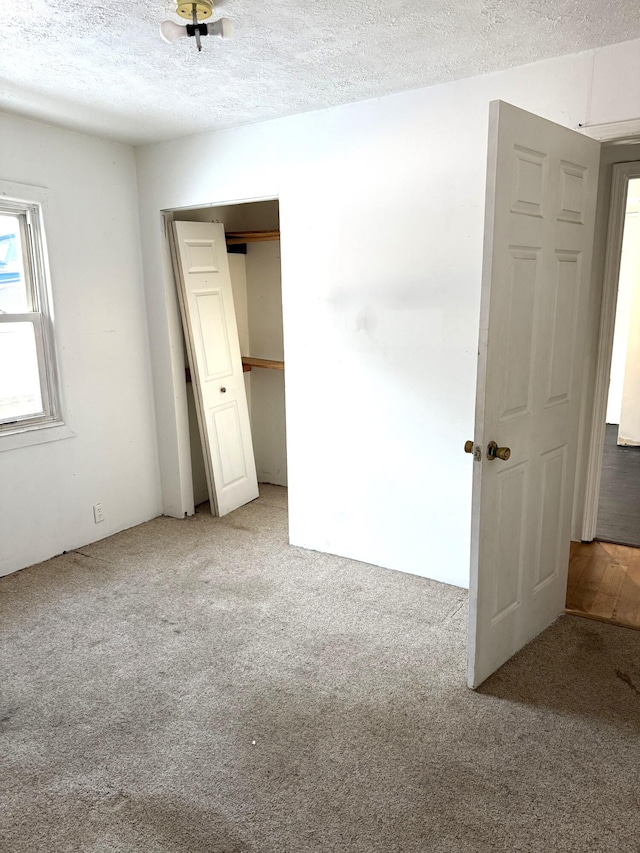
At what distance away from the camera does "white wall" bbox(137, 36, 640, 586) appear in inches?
111

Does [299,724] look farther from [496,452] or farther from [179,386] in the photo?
[179,386]

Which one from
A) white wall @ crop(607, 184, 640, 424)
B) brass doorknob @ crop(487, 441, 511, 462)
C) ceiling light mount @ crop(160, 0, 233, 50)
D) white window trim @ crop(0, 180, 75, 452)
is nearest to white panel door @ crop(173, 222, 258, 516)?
white window trim @ crop(0, 180, 75, 452)

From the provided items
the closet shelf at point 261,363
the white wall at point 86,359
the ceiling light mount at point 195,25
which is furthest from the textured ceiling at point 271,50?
the closet shelf at point 261,363

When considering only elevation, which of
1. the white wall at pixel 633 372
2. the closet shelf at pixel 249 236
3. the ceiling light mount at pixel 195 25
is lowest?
the white wall at pixel 633 372

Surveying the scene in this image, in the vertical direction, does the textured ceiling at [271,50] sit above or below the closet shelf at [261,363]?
above

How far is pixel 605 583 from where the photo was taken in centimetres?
320

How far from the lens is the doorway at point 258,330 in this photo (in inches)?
178

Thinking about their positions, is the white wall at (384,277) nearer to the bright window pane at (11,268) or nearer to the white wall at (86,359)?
the white wall at (86,359)

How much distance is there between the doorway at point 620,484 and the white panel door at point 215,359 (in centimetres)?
232

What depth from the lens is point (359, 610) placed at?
2979 mm

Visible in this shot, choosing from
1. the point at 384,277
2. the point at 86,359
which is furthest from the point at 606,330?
the point at 86,359

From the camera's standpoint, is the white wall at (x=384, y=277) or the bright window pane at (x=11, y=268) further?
the bright window pane at (x=11, y=268)

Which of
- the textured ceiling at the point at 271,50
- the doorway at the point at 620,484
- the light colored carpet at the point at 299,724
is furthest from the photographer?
the doorway at the point at 620,484

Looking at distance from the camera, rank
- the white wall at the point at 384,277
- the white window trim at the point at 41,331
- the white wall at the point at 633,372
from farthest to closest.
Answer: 1. the white wall at the point at 633,372
2. the white window trim at the point at 41,331
3. the white wall at the point at 384,277
